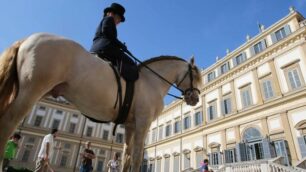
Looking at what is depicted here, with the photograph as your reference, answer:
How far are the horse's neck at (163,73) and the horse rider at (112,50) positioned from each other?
1.42 feet

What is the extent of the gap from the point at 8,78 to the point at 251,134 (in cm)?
2068

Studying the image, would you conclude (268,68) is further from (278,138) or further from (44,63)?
(44,63)

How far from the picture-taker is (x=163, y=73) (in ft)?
12.8

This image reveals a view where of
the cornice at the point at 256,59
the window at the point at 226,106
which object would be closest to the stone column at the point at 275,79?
the cornice at the point at 256,59

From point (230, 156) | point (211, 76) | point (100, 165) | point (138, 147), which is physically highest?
point (211, 76)

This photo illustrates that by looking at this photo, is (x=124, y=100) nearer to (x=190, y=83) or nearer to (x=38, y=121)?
(x=190, y=83)

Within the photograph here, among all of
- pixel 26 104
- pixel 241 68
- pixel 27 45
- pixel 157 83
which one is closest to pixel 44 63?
pixel 27 45

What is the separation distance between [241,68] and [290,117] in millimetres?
7785

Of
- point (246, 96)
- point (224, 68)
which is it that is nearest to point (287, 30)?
point (246, 96)

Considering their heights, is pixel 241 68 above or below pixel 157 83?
above

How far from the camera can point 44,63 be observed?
229cm

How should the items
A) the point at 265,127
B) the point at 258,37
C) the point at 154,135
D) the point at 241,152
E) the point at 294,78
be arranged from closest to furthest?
the point at 294,78 < the point at 265,127 < the point at 241,152 < the point at 258,37 < the point at 154,135

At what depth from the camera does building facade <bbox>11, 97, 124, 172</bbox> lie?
36031 mm

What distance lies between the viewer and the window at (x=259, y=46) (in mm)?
21400
